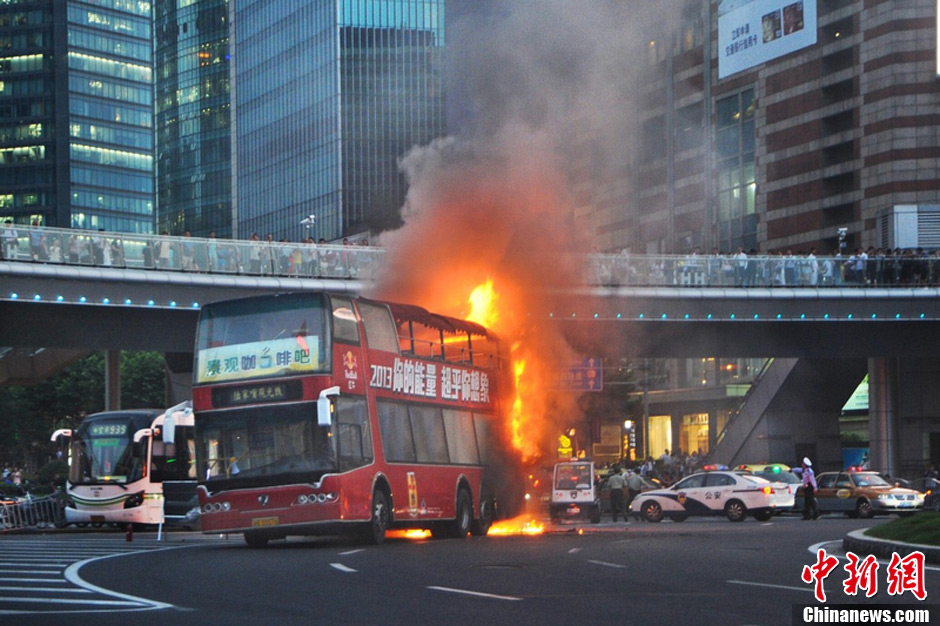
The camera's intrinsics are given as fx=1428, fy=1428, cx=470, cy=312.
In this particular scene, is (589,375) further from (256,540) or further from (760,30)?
(760,30)

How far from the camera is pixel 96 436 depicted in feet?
137

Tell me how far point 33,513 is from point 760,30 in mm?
64979

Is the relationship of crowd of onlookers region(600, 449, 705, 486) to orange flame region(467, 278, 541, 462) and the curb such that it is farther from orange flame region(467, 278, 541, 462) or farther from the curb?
the curb

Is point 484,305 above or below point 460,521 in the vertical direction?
above

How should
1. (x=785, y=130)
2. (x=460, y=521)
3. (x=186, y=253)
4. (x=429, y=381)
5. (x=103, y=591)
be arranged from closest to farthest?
1. (x=103, y=591)
2. (x=429, y=381)
3. (x=460, y=521)
4. (x=186, y=253)
5. (x=785, y=130)

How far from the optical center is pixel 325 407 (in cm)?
2358

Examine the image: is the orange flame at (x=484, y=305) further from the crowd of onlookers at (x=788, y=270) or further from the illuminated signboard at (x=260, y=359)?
the crowd of onlookers at (x=788, y=270)

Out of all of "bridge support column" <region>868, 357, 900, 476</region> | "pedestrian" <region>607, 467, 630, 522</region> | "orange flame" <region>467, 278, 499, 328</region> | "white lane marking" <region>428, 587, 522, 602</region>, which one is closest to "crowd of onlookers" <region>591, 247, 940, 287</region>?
"pedestrian" <region>607, 467, 630, 522</region>

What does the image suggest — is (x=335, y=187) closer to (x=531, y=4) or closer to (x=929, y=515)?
(x=531, y=4)

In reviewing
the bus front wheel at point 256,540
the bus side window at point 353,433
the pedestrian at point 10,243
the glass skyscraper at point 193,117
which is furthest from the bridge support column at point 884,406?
the glass skyscraper at point 193,117

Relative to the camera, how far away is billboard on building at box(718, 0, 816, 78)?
89688mm

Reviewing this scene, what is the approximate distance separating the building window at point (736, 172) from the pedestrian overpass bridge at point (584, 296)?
4450cm

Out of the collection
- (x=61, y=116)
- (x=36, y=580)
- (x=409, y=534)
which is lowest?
(x=409, y=534)

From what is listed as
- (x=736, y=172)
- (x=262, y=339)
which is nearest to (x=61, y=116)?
(x=736, y=172)
